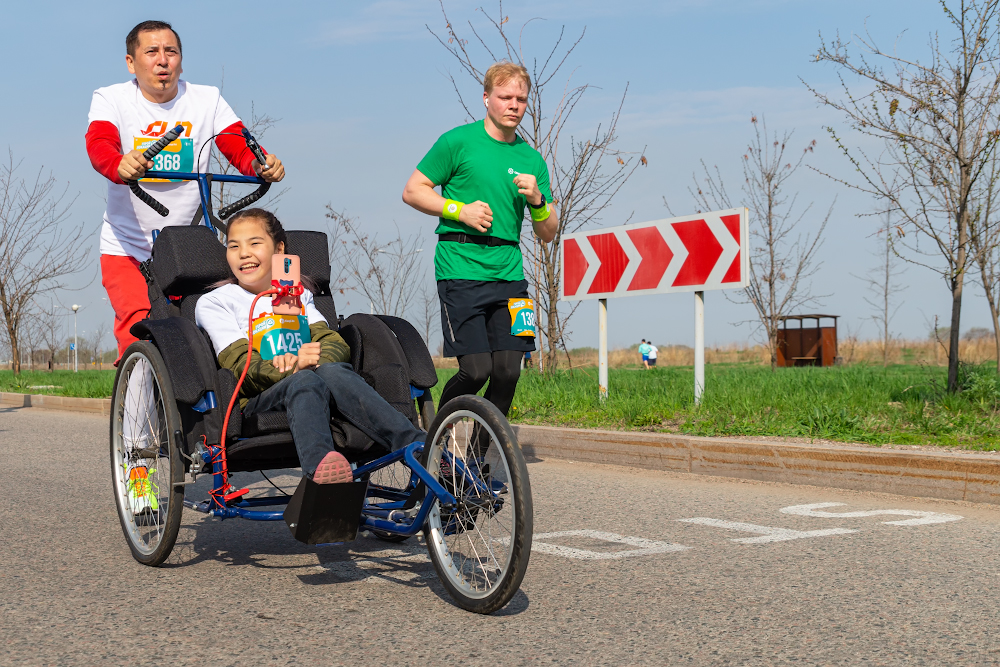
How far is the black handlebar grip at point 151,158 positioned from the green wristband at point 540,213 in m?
1.77

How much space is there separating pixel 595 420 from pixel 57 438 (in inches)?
224

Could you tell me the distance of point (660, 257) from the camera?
936cm

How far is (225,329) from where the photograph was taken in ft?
14.0

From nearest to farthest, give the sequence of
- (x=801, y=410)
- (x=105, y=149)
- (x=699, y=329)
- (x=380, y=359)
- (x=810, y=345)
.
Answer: (x=380, y=359) → (x=105, y=149) → (x=801, y=410) → (x=699, y=329) → (x=810, y=345)

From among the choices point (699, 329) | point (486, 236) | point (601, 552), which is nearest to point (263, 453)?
point (601, 552)

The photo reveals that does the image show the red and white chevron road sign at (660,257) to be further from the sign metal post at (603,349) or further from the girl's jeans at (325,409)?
the girl's jeans at (325,409)

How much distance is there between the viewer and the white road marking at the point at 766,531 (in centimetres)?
477

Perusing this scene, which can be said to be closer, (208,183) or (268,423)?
(268,423)

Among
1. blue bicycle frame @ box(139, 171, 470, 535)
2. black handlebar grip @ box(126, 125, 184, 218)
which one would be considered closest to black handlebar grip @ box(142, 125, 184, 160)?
black handlebar grip @ box(126, 125, 184, 218)

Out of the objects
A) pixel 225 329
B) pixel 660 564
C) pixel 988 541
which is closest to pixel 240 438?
pixel 225 329

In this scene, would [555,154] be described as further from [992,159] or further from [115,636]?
[115,636]

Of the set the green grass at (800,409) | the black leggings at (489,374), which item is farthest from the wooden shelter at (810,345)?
the black leggings at (489,374)

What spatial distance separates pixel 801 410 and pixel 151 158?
17.8ft

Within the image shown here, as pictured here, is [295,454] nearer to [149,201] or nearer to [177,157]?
[149,201]
